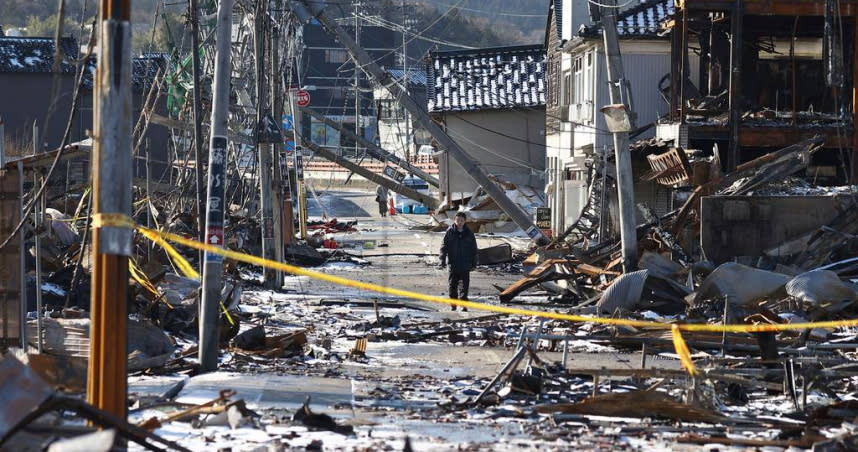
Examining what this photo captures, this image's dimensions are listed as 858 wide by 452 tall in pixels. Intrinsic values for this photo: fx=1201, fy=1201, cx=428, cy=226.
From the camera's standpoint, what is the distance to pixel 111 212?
7.86 meters

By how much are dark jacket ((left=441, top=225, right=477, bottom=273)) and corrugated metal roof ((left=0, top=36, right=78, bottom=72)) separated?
105 feet

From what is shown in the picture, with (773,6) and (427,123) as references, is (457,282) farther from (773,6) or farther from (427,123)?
(773,6)

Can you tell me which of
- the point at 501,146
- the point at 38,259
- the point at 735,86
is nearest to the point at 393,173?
the point at 501,146

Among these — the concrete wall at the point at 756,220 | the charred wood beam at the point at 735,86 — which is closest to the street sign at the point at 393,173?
the charred wood beam at the point at 735,86

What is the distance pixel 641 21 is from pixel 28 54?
2841cm

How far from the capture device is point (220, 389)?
11391 mm

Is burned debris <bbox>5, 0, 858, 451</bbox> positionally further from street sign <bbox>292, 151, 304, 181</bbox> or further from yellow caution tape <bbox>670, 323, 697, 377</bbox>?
street sign <bbox>292, 151, 304, 181</bbox>

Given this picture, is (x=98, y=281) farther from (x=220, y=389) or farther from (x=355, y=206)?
(x=355, y=206)

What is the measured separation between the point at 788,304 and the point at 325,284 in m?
11.3

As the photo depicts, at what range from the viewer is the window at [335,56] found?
102m

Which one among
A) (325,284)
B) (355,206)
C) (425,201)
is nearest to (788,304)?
(325,284)

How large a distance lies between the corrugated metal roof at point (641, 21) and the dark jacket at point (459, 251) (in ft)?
46.3

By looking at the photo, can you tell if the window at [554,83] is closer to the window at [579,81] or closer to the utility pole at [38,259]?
the window at [579,81]

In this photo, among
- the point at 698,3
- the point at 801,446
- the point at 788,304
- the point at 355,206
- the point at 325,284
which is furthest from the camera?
the point at 355,206
